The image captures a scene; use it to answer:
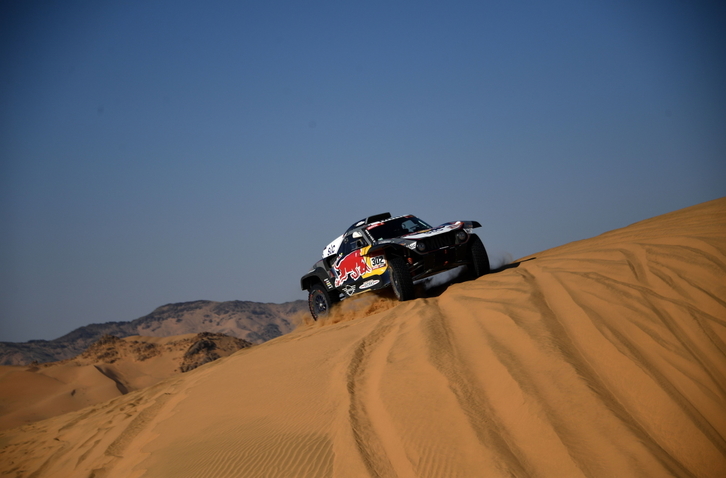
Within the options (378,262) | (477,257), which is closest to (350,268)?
(378,262)

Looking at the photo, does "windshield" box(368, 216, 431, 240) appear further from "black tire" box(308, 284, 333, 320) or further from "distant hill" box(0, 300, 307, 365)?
"distant hill" box(0, 300, 307, 365)

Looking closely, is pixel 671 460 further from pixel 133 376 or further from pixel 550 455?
pixel 133 376

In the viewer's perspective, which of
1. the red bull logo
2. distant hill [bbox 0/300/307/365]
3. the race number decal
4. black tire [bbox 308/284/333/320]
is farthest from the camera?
distant hill [bbox 0/300/307/365]

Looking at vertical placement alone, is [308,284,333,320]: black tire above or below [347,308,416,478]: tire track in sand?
above

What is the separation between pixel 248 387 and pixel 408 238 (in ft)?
11.0

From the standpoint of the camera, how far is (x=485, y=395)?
3971 mm

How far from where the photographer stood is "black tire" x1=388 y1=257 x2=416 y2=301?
7.90m

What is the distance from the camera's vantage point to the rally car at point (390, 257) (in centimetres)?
796

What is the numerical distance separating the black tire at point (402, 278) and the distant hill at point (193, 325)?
2221 cm

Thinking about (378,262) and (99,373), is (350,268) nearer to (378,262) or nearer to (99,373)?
(378,262)

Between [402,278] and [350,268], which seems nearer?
[402,278]

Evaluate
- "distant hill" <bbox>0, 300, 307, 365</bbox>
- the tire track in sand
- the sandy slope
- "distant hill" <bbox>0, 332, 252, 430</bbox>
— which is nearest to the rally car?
the sandy slope

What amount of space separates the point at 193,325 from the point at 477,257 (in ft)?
104

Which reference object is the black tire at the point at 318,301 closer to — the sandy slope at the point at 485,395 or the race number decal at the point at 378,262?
the race number decal at the point at 378,262
